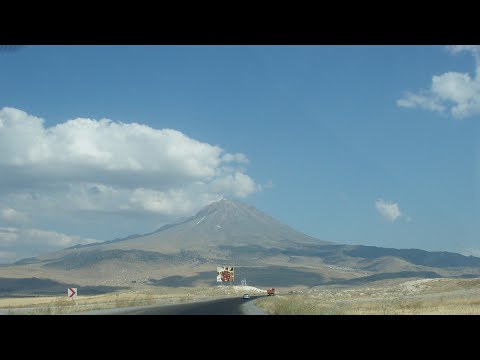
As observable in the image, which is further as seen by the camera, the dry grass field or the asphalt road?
the asphalt road

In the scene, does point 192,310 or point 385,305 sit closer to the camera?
point 192,310

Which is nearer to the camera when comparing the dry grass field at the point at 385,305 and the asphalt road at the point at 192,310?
the dry grass field at the point at 385,305

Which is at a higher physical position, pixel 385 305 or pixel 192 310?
pixel 192 310
